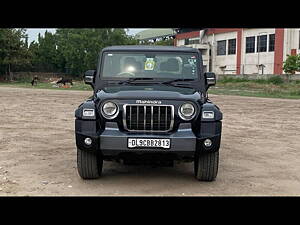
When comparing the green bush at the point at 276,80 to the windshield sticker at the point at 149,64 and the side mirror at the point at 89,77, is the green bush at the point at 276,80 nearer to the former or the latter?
the windshield sticker at the point at 149,64

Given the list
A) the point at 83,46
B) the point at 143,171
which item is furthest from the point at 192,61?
the point at 83,46

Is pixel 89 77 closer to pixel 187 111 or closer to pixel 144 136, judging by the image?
pixel 144 136

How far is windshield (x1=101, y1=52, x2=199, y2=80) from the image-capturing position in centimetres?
639

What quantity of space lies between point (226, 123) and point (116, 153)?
8.14 m

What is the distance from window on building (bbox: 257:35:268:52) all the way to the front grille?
53755 mm

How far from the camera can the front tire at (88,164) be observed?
216 inches

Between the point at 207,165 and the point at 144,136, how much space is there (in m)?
1.03

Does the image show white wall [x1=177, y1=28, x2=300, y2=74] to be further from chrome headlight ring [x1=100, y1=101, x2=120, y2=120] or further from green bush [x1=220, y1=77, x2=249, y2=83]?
chrome headlight ring [x1=100, y1=101, x2=120, y2=120]

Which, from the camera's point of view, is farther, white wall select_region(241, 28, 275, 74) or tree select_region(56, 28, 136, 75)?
tree select_region(56, 28, 136, 75)

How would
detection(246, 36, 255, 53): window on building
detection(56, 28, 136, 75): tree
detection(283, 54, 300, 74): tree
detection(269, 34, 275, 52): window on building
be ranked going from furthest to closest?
1. detection(56, 28, 136, 75): tree
2. detection(246, 36, 255, 53): window on building
3. detection(269, 34, 275, 52): window on building
4. detection(283, 54, 300, 74): tree

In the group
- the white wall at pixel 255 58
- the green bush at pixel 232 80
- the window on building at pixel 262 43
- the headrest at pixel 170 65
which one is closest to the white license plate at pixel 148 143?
the headrest at pixel 170 65

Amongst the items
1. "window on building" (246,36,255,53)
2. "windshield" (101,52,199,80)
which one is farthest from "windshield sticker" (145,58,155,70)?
"window on building" (246,36,255,53)

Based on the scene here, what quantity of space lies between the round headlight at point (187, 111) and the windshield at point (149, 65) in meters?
1.06
